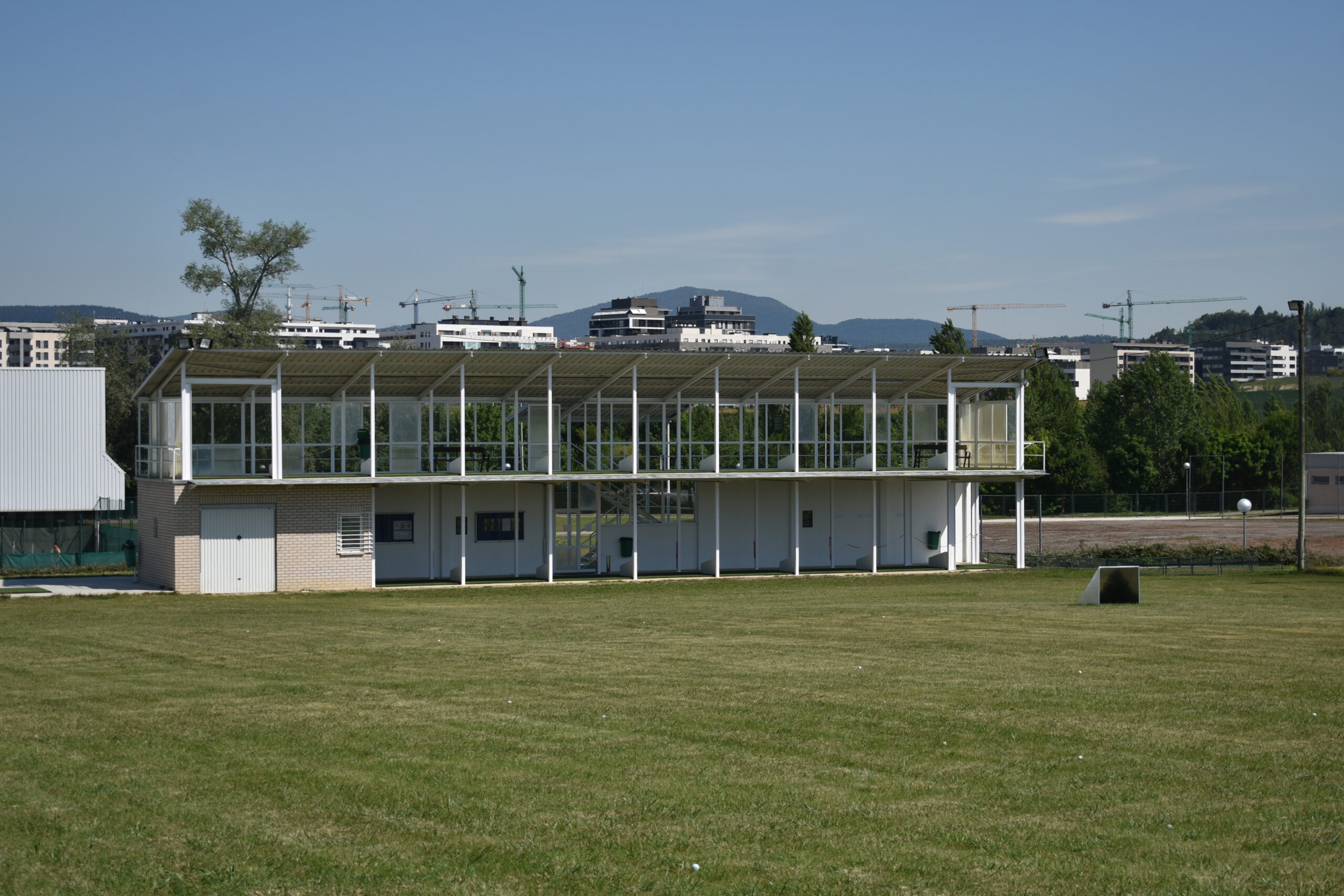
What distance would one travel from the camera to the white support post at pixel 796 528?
38094mm

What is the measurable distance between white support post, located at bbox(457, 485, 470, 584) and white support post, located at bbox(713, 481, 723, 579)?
708cm

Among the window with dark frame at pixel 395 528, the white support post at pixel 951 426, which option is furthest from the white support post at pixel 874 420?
the window with dark frame at pixel 395 528

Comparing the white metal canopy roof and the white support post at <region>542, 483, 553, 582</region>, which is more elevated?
the white metal canopy roof

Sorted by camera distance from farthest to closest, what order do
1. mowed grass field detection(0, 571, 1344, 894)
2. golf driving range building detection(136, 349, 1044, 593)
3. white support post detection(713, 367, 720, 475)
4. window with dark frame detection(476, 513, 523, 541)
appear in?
1. window with dark frame detection(476, 513, 523, 541)
2. white support post detection(713, 367, 720, 475)
3. golf driving range building detection(136, 349, 1044, 593)
4. mowed grass field detection(0, 571, 1344, 894)

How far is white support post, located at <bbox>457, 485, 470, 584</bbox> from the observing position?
34.3 m

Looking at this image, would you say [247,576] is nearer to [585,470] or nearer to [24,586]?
[24,586]

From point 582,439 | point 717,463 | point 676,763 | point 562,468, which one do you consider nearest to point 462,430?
point 562,468

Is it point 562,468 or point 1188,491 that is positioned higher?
point 562,468

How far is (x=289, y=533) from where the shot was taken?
109ft

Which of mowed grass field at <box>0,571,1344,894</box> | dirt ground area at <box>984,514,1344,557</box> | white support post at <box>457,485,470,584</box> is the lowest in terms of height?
dirt ground area at <box>984,514,1344,557</box>

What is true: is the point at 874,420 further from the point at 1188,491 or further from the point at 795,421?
the point at 1188,491

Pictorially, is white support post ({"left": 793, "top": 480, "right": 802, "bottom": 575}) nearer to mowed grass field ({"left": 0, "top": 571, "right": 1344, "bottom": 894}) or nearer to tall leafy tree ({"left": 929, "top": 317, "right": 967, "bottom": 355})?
mowed grass field ({"left": 0, "top": 571, "right": 1344, "bottom": 894})

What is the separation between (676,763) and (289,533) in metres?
23.6

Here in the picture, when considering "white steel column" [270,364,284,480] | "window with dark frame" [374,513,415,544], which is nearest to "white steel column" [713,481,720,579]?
"window with dark frame" [374,513,415,544]
